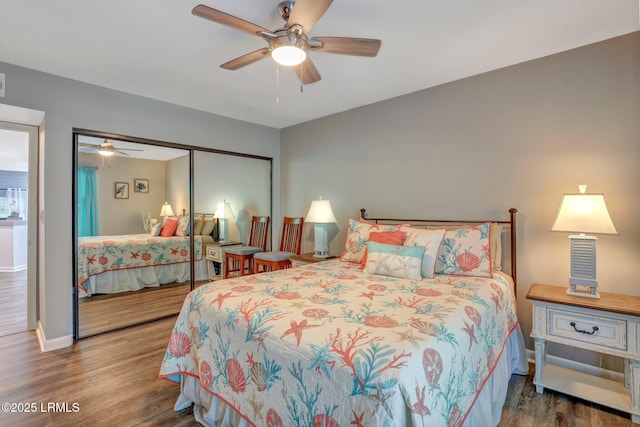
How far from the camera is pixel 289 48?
174 centimetres

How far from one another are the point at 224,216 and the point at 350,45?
2.84 meters

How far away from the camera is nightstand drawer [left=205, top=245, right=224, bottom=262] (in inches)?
154

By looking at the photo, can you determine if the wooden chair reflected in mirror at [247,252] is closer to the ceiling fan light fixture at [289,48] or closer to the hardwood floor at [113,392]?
the hardwood floor at [113,392]

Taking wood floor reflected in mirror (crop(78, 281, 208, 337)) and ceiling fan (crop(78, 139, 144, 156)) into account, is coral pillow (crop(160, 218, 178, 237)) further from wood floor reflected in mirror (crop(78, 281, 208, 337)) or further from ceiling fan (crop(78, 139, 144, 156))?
ceiling fan (crop(78, 139, 144, 156))

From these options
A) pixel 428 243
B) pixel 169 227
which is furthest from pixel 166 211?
pixel 428 243

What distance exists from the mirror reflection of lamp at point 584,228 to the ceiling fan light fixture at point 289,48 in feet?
6.65

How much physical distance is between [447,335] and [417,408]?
0.40m

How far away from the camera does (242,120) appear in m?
4.19

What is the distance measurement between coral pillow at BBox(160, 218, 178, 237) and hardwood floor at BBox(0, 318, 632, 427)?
48.2 inches

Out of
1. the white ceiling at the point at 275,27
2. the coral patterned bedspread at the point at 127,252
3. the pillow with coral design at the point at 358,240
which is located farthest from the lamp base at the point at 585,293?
the coral patterned bedspread at the point at 127,252

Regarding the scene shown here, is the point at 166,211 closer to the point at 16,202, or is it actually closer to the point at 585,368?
the point at 16,202

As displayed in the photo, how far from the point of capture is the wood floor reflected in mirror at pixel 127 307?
3039 millimetres

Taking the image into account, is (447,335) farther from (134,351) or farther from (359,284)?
(134,351)

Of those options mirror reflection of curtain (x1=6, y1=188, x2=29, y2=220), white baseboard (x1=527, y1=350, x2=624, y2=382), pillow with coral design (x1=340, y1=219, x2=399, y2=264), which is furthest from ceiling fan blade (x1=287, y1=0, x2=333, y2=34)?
mirror reflection of curtain (x1=6, y1=188, x2=29, y2=220)
